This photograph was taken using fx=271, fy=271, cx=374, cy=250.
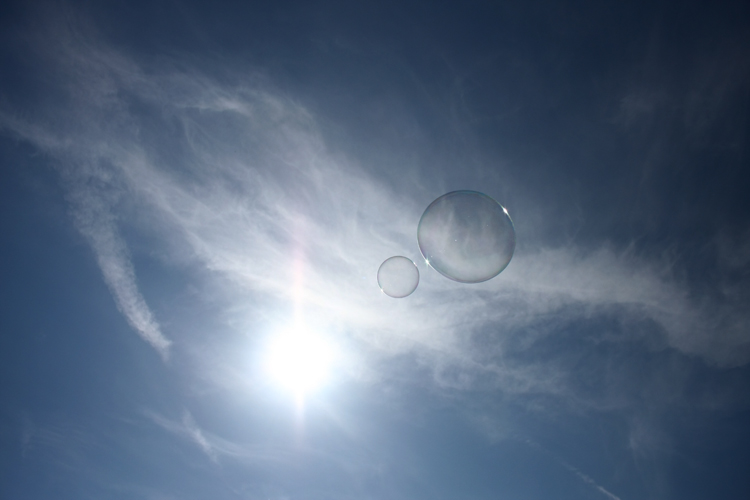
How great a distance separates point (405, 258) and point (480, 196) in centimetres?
837

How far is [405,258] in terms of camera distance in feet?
80.3

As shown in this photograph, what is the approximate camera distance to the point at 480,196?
19.3 m

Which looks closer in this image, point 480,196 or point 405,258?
point 480,196
